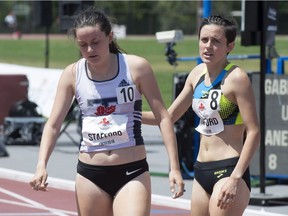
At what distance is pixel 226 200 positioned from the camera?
240 inches

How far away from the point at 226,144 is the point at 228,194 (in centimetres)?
38

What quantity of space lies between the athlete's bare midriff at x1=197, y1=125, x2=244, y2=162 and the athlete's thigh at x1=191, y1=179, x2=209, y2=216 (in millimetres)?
206

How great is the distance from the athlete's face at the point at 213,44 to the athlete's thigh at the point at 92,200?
107cm

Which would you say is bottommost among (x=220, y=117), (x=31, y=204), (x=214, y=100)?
(x=31, y=204)

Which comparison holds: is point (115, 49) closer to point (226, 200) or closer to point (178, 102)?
point (178, 102)

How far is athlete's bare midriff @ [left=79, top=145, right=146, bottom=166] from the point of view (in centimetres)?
601

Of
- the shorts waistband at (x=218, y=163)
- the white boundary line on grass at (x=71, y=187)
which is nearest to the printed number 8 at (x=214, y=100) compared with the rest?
the shorts waistband at (x=218, y=163)

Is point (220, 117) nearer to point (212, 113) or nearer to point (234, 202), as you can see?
point (212, 113)

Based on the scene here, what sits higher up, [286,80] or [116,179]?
[116,179]

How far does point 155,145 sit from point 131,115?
13000mm

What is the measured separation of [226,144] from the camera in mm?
6352

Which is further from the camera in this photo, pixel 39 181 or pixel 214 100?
pixel 214 100

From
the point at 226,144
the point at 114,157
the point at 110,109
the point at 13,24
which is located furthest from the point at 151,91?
the point at 13,24

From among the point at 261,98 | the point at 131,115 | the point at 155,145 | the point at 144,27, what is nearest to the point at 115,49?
the point at 131,115
